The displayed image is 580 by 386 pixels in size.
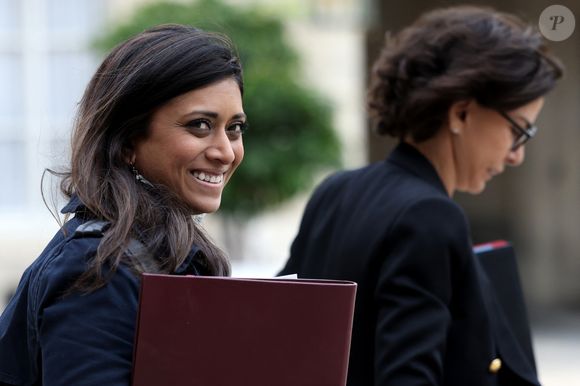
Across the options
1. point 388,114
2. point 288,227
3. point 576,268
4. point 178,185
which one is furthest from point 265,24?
point 178,185

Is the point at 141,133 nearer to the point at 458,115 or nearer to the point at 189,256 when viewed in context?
the point at 189,256

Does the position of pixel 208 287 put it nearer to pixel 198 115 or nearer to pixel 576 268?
pixel 198 115

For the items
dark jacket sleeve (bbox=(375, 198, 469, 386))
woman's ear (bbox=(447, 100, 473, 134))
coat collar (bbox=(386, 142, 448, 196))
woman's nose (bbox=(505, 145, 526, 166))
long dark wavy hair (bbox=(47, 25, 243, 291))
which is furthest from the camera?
woman's nose (bbox=(505, 145, 526, 166))

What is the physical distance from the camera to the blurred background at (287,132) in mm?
8656

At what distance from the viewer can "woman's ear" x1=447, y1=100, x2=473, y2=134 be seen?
2.95 meters

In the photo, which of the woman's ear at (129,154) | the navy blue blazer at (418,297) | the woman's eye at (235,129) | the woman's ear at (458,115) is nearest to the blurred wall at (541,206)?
the woman's ear at (458,115)

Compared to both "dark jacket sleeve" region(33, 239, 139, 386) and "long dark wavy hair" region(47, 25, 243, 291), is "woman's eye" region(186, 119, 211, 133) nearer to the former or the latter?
"long dark wavy hair" region(47, 25, 243, 291)

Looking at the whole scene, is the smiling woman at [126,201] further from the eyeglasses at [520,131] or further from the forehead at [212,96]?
the eyeglasses at [520,131]

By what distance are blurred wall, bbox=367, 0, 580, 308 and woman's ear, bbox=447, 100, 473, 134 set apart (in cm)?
536

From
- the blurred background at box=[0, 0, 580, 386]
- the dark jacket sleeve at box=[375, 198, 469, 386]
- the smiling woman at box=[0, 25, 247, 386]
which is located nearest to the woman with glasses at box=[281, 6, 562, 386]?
the dark jacket sleeve at box=[375, 198, 469, 386]

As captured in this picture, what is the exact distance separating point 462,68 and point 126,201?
1.33 m

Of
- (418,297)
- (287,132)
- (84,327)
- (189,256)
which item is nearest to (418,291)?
(418,297)

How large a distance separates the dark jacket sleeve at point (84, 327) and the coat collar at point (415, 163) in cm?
121

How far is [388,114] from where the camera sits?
3.13 m
